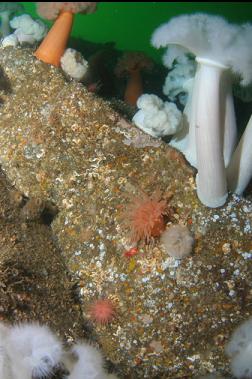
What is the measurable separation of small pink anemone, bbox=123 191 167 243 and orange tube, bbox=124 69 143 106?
12.3 ft

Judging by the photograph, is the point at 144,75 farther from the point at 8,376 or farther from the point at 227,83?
the point at 8,376

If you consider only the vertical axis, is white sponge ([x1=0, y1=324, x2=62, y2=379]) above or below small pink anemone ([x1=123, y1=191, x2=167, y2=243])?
below

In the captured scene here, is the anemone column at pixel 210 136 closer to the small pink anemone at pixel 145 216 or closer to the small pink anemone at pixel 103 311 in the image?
the small pink anemone at pixel 145 216

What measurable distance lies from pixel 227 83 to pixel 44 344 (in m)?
3.40

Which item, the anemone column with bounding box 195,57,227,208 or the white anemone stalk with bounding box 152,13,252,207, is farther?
the anemone column with bounding box 195,57,227,208

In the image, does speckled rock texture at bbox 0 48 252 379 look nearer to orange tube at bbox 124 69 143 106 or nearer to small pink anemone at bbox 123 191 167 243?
small pink anemone at bbox 123 191 167 243

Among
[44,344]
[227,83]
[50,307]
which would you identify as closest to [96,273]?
[50,307]

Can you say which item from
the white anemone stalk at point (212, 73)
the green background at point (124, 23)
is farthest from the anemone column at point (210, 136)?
the green background at point (124, 23)

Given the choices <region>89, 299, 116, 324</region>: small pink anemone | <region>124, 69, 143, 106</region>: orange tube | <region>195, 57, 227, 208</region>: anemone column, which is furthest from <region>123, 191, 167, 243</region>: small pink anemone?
<region>124, 69, 143, 106</region>: orange tube

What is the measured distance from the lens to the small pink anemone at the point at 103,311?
4.23m

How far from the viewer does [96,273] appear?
440cm

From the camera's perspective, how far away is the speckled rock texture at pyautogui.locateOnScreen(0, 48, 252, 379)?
13.5ft

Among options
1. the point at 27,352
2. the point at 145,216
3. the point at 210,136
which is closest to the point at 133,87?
the point at 210,136

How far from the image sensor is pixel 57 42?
5805mm
